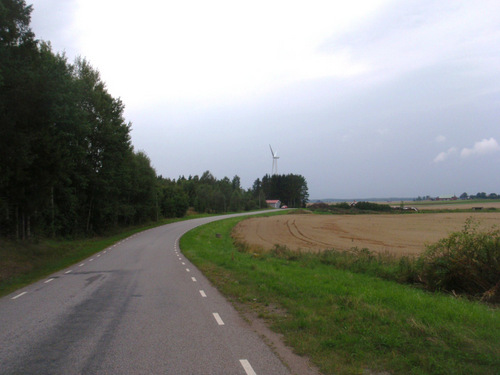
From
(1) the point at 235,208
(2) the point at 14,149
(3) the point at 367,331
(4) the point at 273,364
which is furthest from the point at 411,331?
(1) the point at 235,208

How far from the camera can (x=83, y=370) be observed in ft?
17.1

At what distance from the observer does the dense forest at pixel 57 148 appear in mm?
18234

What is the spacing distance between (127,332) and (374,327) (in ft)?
14.8

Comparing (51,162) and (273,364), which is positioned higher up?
(51,162)

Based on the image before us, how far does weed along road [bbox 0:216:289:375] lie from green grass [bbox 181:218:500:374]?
845mm

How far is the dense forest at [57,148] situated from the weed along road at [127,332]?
31.8 feet

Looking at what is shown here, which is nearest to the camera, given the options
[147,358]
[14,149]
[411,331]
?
[147,358]

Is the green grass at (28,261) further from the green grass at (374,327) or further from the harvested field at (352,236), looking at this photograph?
the harvested field at (352,236)

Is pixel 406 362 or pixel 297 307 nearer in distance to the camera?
pixel 406 362

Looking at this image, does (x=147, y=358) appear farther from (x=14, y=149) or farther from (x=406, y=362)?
(x=14, y=149)

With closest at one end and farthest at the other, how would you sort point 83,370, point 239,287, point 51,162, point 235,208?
point 83,370 → point 239,287 → point 51,162 → point 235,208

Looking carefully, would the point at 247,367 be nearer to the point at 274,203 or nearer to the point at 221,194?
the point at 221,194

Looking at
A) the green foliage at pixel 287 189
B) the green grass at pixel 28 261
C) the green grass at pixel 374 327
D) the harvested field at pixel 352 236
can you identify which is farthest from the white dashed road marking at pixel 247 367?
the green foliage at pixel 287 189

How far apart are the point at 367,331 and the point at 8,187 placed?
21.1 metres
